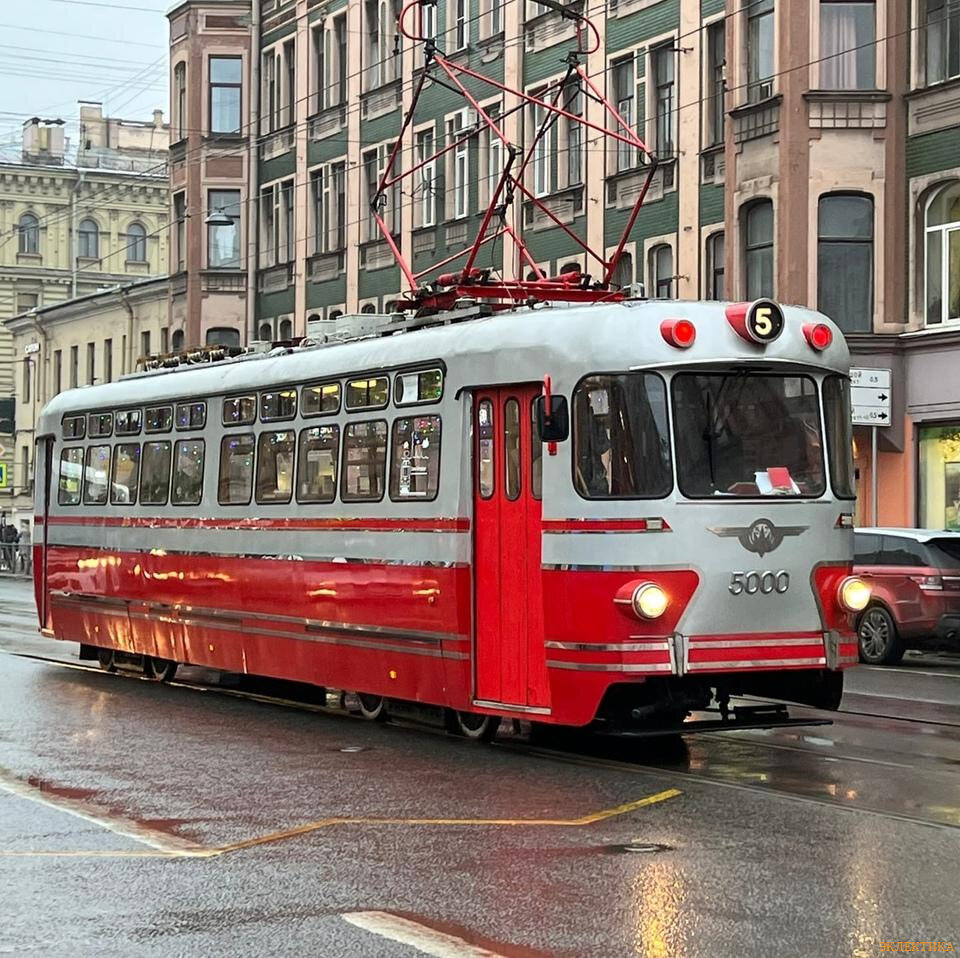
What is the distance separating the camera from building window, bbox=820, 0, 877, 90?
30672mm

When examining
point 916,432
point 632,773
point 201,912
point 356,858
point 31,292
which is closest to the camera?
point 201,912

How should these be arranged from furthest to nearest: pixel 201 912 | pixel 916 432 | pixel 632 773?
pixel 916 432 < pixel 632 773 < pixel 201 912

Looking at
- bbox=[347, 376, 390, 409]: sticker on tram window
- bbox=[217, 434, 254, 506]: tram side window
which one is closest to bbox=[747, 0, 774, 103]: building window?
bbox=[217, 434, 254, 506]: tram side window

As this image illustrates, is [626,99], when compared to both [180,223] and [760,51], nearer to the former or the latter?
[760,51]

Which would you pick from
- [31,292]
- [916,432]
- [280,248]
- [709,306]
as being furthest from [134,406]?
[31,292]

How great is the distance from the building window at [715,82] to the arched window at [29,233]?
56.5 meters

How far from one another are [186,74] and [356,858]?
46.5m

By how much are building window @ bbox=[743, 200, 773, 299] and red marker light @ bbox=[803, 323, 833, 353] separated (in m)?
17.7

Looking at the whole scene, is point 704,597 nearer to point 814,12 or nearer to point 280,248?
point 814,12

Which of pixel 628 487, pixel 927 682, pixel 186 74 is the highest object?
pixel 186 74

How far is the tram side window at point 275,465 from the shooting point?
1664 cm

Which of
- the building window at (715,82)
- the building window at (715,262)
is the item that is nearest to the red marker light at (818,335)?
the building window at (715,262)

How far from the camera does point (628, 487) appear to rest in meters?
12.9

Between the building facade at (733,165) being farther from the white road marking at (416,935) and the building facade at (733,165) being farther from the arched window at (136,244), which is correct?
the arched window at (136,244)
